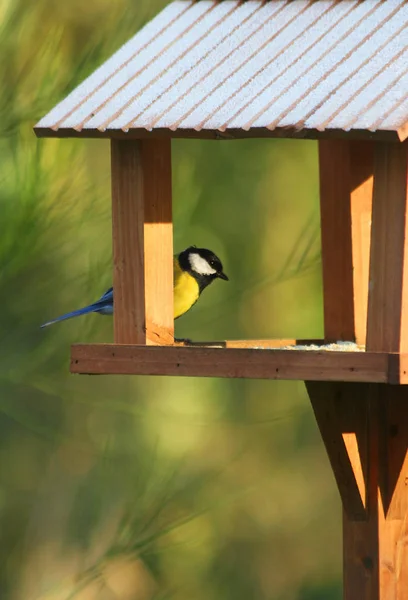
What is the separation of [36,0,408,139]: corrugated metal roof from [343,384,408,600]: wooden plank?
1004 mm

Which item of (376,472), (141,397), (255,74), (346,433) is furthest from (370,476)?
(141,397)

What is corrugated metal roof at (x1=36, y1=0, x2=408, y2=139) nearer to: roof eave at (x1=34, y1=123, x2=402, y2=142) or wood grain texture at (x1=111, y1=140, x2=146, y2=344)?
roof eave at (x1=34, y1=123, x2=402, y2=142)

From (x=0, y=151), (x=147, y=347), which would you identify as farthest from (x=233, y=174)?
(x=147, y=347)

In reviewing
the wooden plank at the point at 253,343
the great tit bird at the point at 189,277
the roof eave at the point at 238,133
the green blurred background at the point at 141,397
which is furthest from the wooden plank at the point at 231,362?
the green blurred background at the point at 141,397

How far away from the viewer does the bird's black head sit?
18.8 ft

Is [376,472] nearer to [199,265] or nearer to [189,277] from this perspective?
[189,277]

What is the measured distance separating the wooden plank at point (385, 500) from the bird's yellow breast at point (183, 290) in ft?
3.35

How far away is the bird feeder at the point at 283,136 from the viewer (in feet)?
13.9

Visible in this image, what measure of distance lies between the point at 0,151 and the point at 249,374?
3.78m

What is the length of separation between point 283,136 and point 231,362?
0.67 m

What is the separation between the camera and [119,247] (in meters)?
4.80

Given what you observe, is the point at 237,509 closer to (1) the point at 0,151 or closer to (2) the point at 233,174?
(2) the point at 233,174

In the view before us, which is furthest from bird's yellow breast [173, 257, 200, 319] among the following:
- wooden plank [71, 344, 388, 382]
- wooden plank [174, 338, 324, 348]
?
wooden plank [71, 344, 388, 382]

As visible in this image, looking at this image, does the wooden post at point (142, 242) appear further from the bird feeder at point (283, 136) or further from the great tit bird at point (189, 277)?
the great tit bird at point (189, 277)
